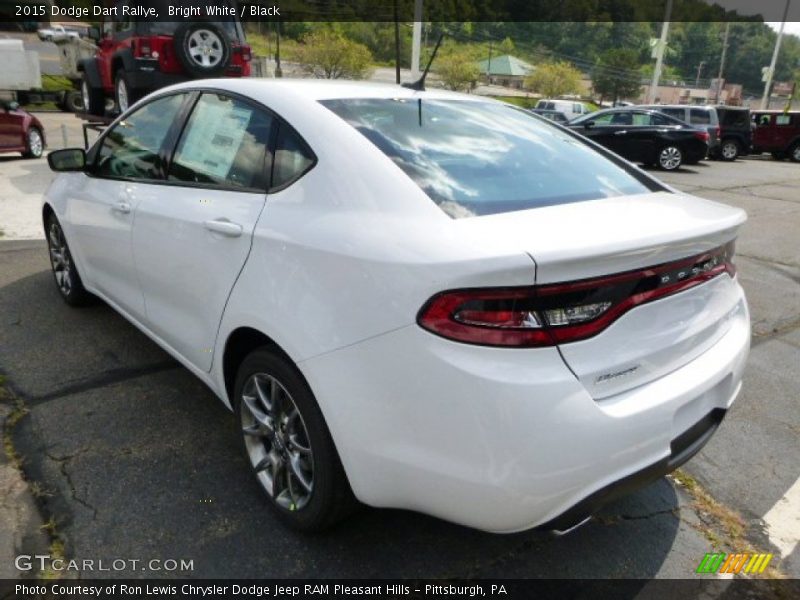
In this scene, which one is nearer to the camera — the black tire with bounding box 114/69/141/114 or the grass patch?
the grass patch

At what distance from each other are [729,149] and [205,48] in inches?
658

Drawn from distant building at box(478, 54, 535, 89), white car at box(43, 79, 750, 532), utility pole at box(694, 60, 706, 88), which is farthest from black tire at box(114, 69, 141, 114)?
utility pole at box(694, 60, 706, 88)

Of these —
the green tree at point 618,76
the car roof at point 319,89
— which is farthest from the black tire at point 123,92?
the green tree at point 618,76

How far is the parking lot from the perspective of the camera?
2.18 meters

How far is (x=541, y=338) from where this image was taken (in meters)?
1.62

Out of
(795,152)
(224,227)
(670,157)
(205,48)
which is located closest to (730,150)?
(795,152)

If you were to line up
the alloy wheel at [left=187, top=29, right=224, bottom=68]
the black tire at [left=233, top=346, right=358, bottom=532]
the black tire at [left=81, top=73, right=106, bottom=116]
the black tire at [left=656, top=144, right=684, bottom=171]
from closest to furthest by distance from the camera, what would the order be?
the black tire at [left=233, top=346, right=358, bottom=532] < the alloy wheel at [left=187, top=29, right=224, bottom=68] < the black tire at [left=81, top=73, right=106, bottom=116] < the black tire at [left=656, top=144, right=684, bottom=171]

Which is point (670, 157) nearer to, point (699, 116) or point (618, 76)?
point (699, 116)

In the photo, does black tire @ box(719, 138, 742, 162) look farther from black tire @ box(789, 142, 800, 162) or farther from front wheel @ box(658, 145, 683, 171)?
front wheel @ box(658, 145, 683, 171)

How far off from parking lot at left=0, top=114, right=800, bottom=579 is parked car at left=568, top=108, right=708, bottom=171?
511 inches

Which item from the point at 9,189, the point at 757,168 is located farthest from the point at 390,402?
the point at 757,168

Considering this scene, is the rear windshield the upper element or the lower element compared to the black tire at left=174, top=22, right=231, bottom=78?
lower

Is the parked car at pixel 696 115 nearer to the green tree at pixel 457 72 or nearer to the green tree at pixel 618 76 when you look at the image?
the green tree at pixel 457 72

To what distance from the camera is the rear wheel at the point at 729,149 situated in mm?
19359
